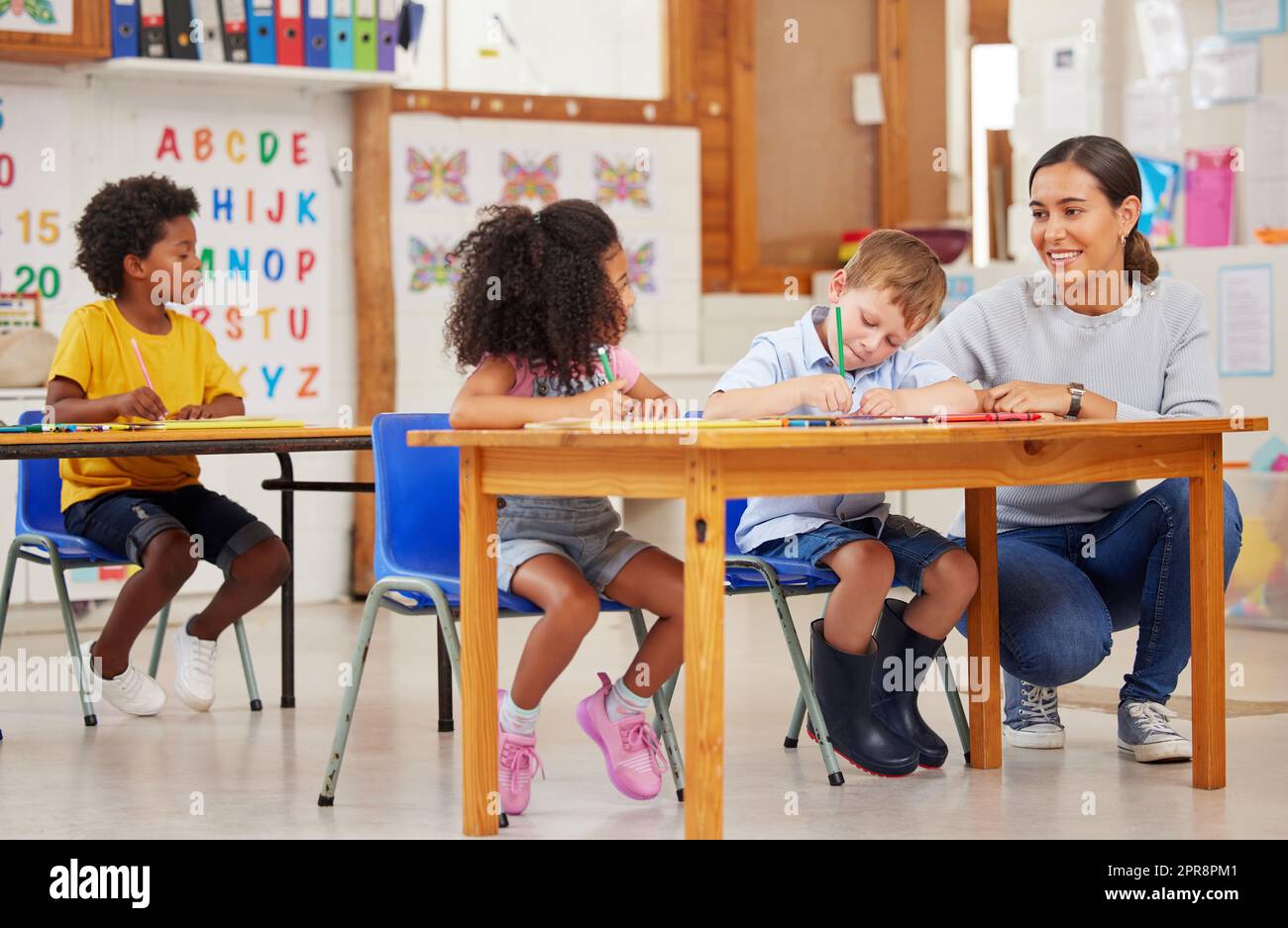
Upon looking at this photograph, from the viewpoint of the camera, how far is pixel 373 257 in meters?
5.59

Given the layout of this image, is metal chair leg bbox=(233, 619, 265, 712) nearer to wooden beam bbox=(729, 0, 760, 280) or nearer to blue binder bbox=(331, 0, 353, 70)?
blue binder bbox=(331, 0, 353, 70)

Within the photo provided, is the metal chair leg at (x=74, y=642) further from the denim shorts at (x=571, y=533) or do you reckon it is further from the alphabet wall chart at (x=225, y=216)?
the alphabet wall chart at (x=225, y=216)

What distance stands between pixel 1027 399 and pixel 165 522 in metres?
1.75

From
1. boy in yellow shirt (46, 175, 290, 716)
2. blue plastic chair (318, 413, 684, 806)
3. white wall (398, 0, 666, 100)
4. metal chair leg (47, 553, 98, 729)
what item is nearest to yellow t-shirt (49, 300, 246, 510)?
boy in yellow shirt (46, 175, 290, 716)

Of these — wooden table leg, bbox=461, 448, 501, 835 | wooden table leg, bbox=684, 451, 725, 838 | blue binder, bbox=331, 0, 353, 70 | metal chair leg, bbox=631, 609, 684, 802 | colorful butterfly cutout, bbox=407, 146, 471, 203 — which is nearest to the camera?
wooden table leg, bbox=684, 451, 725, 838

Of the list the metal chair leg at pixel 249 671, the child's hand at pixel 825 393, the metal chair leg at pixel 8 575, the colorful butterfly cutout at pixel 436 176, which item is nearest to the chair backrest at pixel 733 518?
the child's hand at pixel 825 393

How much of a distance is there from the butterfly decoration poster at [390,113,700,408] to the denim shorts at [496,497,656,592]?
283cm

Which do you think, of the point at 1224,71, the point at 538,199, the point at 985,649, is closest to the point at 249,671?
the point at 985,649

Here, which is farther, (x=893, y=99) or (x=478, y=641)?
(x=893, y=99)

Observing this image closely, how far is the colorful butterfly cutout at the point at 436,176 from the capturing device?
18.7ft

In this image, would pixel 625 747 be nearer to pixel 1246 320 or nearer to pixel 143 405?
pixel 143 405

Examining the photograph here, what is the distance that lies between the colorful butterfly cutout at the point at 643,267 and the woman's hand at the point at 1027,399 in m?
3.38

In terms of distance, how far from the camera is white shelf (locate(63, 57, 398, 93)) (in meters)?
5.09
